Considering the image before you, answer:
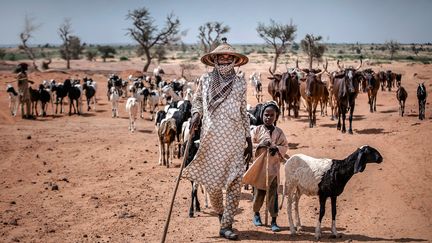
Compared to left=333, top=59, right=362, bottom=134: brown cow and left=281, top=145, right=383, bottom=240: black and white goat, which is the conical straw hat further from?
left=333, top=59, right=362, bottom=134: brown cow

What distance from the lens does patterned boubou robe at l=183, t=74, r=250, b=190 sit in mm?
5844

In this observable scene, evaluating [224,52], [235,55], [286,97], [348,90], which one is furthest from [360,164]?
[286,97]

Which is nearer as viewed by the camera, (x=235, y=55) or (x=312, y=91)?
(x=235, y=55)

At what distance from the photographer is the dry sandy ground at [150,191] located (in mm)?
6547

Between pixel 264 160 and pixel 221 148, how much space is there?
2.47 feet

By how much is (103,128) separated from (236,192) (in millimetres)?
13630

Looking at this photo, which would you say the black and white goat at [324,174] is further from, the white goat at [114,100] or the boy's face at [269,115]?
the white goat at [114,100]

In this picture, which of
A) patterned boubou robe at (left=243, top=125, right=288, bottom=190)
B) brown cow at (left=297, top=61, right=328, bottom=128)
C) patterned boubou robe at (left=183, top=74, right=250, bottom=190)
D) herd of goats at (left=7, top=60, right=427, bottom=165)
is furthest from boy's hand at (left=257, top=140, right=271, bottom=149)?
brown cow at (left=297, top=61, right=328, bottom=128)

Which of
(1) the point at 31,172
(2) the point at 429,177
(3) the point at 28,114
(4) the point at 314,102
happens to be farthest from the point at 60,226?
(3) the point at 28,114

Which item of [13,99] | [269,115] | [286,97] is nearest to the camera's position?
[269,115]

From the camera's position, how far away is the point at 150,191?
923 centimetres

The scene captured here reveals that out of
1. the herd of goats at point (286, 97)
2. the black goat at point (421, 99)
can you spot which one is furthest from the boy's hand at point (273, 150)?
the black goat at point (421, 99)

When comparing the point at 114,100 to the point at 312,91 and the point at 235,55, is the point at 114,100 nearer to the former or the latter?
the point at 312,91

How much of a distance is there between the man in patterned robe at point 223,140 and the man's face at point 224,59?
69 millimetres
